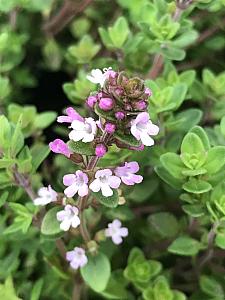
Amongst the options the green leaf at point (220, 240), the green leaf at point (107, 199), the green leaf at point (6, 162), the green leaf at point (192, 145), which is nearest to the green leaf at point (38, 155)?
the green leaf at point (6, 162)

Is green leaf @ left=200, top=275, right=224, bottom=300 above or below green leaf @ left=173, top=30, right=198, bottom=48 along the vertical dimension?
below

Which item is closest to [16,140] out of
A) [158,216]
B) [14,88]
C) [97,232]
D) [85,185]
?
[85,185]

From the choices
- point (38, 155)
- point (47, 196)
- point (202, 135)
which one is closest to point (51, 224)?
point (47, 196)

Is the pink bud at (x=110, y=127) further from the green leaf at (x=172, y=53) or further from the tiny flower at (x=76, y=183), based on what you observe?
the green leaf at (x=172, y=53)

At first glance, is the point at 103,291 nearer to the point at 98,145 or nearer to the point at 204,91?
the point at 98,145

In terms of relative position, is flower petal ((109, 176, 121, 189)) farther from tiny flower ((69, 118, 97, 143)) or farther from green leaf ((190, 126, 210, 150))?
green leaf ((190, 126, 210, 150))

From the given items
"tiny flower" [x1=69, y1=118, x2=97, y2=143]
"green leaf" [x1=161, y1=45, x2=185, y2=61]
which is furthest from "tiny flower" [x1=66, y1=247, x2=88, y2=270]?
"green leaf" [x1=161, y1=45, x2=185, y2=61]
